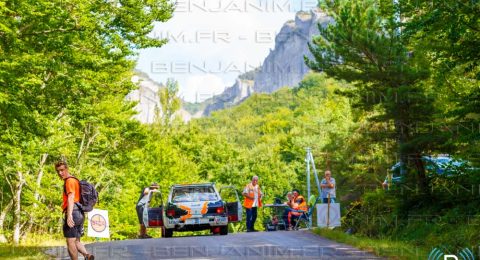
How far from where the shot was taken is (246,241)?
658 inches

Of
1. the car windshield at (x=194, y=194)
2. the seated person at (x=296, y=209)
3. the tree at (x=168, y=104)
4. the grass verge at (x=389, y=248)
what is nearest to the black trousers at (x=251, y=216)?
the seated person at (x=296, y=209)

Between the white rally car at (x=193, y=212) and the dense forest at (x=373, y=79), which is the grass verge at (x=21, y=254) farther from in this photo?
the white rally car at (x=193, y=212)

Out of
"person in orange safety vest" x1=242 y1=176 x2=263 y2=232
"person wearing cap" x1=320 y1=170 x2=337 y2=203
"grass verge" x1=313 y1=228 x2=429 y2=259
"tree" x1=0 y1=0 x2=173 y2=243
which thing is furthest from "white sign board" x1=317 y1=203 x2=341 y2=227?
"tree" x1=0 y1=0 x2=173 y2=243

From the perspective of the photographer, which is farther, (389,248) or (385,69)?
(385,69)

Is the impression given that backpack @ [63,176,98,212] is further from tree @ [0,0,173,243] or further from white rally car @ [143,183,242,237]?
white rally car @ [143,183,242,237]

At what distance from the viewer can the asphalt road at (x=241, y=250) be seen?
12.9 meters

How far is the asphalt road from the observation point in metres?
12.9

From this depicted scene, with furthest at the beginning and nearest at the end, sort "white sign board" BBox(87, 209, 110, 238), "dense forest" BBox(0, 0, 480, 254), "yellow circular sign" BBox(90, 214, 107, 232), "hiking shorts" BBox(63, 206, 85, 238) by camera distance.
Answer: "yellow circular sign" BBox(90, 214, 107, 232)
"white sign board" BBox(87, 209, 110, 238)
"dense forest" BBox(0, 0, 480, 254)
"hiking shorts" BBox(63, 206, 85, 238)

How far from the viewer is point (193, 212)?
21.0m

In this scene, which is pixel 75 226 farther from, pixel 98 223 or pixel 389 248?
pixel 98 223

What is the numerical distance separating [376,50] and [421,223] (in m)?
5.03

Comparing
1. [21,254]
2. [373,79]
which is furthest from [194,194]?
[21,254]

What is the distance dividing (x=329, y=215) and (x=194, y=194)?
4355mm

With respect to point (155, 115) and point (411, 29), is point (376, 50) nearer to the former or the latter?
point (411, 29)
